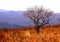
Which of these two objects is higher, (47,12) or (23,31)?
(47,12)

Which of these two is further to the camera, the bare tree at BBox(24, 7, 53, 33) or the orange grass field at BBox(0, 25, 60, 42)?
the bare tree at BBox(24, 7, 53, 33)

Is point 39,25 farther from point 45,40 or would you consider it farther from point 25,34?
point 45,40

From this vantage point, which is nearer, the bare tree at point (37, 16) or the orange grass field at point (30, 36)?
the orange grass field at point (30, 36)

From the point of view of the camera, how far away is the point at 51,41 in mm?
16281

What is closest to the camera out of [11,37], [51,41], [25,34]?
[51,41]

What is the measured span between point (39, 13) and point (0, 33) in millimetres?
3910

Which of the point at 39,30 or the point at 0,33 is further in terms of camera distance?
the point at 39,30

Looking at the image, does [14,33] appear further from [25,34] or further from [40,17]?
[40,17]

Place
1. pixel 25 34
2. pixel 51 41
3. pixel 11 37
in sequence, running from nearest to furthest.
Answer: pixel 51 41
pixel 11 37
pixel 25 34

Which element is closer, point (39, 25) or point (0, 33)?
point (0, 33)

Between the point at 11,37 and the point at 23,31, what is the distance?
8.83 ft

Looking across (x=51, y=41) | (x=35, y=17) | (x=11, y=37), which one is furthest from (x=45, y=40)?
(x=35, y=17)

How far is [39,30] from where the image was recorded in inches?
871

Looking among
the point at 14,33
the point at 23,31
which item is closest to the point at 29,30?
the point at 23,31
